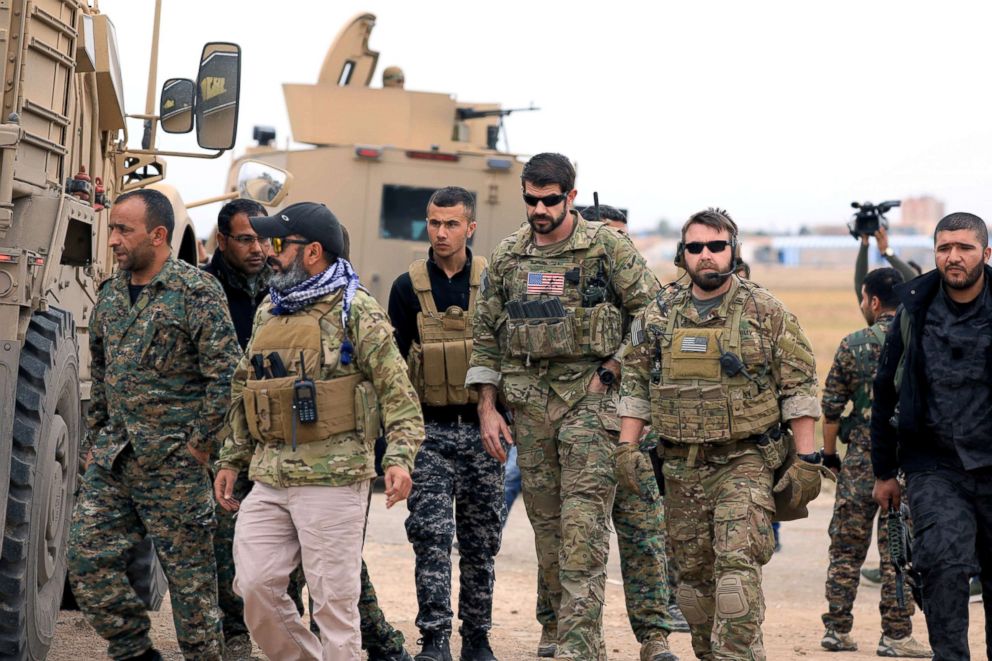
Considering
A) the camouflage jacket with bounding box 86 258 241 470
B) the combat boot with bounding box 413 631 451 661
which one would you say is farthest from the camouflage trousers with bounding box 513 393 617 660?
the camouflage jacket with bounding box 86 258 241 470

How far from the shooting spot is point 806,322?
187 feet

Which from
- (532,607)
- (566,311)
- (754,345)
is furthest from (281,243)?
(532,607)

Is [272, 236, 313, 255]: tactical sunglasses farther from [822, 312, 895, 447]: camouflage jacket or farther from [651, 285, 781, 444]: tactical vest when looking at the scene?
[822, 312, 895, 447]: camouflage jacket

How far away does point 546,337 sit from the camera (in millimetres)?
6742

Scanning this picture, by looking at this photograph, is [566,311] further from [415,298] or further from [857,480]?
→ [857,480]

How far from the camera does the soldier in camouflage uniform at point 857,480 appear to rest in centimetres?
839

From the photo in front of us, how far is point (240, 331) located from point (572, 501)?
1.82 m

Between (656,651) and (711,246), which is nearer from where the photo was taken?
(711,246)

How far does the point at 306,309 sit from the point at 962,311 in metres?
2.57

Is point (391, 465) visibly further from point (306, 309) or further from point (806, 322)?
point (806, 322)

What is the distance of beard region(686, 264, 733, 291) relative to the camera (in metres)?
6.26

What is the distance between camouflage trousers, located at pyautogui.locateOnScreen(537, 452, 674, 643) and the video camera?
3.38 meters

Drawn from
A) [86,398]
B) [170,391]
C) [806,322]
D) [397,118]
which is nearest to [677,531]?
[170,391]

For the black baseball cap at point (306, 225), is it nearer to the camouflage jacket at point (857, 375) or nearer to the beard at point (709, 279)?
the beard at point (709, 279)
